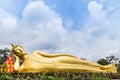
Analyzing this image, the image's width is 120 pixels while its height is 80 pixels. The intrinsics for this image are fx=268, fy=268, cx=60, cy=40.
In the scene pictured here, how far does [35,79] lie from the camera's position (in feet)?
23.5

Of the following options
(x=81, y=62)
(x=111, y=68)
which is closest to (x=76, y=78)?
(x=81, y=62)

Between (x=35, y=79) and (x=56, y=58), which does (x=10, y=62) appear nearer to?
(x=56, y=58)

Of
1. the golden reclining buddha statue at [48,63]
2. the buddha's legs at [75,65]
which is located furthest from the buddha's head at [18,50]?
the buddha's legs at [75,65]

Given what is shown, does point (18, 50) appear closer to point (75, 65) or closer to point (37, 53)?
point (37, 53)

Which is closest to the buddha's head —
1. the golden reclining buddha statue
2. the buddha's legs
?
the golden reclining buddha statue

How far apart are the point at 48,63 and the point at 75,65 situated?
1.15 meters

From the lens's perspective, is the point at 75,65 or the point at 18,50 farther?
the point at 75,65

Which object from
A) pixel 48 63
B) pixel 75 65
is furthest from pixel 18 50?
pixel 75 65

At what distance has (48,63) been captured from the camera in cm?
970

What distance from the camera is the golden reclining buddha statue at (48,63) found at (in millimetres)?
9617

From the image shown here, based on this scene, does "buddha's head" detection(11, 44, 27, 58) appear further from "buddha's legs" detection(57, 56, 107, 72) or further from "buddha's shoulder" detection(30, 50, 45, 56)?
"buddha's legs" detection(57, 56, 107, 72)

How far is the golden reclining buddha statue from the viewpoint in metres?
9.62

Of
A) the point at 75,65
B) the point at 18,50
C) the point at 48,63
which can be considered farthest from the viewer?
the point at 75,65

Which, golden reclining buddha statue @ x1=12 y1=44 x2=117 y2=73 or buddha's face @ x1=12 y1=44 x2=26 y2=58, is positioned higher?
buddha's face @ x1=12 y1=44 x2=26 y2=58
